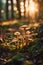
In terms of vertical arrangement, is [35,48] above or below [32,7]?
below

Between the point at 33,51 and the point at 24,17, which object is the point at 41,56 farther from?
the point at 24,17

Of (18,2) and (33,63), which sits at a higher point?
(18,2)

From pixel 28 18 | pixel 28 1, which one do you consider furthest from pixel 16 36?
pixel 28 1

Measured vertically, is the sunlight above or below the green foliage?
above

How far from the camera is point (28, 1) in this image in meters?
12.8

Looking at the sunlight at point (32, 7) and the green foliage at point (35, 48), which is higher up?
the sunlight at point (32, 7)

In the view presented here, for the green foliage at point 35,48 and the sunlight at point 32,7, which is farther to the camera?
the sunlight at point 32,7

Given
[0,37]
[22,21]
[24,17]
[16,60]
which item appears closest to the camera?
[16,60]

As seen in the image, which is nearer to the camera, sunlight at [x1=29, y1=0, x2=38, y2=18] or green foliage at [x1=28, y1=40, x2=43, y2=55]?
green foliage at [x1=28, y1=40, x2=43, y2=55]

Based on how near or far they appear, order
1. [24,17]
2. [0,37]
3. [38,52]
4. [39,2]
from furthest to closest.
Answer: [39,2], [24,17], [0,37], [38,52]

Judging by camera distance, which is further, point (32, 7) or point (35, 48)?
point (32, 7)

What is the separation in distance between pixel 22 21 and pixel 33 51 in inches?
164

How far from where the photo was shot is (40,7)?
12797mm

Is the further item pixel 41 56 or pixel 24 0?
pixel 24 0
